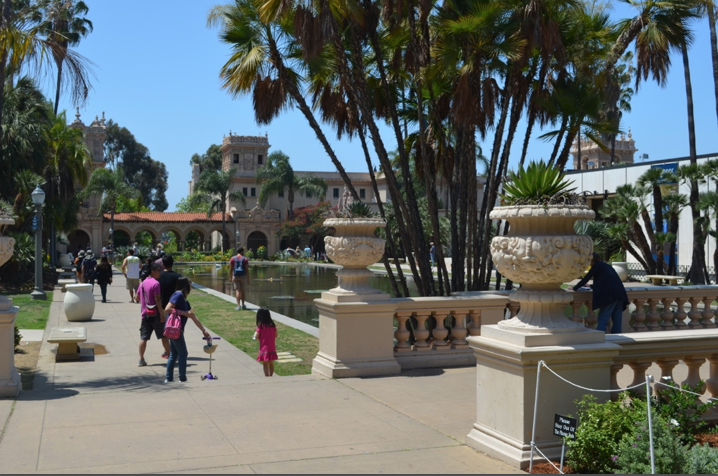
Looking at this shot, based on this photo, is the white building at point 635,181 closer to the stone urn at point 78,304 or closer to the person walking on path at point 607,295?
the stone urn at point 78,304

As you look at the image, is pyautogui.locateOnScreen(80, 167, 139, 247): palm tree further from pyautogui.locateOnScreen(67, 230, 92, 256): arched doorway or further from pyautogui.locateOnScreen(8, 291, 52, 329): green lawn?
pyautogui.locateOnScreen(8, 291, 52, 329): green lawn

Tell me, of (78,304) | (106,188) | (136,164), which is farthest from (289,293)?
(136,164)

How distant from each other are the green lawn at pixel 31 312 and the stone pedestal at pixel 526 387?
42.1ft

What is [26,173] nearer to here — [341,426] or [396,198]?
[396,198]

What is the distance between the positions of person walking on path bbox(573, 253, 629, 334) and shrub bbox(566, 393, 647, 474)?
4.60 meters

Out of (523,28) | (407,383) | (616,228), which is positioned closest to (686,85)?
(616,228)

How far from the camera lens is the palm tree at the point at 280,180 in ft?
256

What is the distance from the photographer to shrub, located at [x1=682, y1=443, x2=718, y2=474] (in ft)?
15.3

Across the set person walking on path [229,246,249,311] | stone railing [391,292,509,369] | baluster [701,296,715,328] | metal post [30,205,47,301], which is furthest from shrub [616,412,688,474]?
metal post [30,205,47,301]

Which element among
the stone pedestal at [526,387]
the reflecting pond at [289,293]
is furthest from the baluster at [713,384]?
the reflecting pond at [289,293]

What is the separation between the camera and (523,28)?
489 inches

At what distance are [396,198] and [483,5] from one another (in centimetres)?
363

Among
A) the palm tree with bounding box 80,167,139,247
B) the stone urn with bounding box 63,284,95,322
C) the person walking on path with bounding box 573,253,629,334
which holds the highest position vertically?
the palm tree with bounding box 80,167,139,247

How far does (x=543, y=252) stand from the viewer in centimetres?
581
